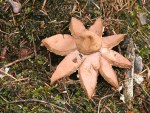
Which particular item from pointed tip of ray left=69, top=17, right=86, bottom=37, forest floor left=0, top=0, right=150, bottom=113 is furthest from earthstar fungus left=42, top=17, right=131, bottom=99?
forest floor left=0, top=0, right=150, bottom=113

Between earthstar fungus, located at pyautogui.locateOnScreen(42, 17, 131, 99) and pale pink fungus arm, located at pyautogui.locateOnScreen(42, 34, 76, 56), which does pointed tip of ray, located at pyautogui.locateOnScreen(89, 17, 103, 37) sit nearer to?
earthstar fungus, located at pyautogui.locateOnScreen(42, 17, 131, 99)

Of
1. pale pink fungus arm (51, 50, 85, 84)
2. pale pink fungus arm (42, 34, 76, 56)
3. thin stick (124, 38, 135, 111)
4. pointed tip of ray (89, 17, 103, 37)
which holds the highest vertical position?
pointed tip of ray (89, 17, 103, 37)

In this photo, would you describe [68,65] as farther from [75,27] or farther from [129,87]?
[129,87]

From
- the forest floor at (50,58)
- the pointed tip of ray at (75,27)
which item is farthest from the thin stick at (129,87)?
the pointed tip of ray at (75,27)

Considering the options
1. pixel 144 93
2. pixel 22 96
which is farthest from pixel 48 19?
pixel 144 93

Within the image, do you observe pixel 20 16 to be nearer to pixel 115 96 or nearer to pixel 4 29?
pixel 4 29

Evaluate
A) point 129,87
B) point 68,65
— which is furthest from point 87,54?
point 129,87
